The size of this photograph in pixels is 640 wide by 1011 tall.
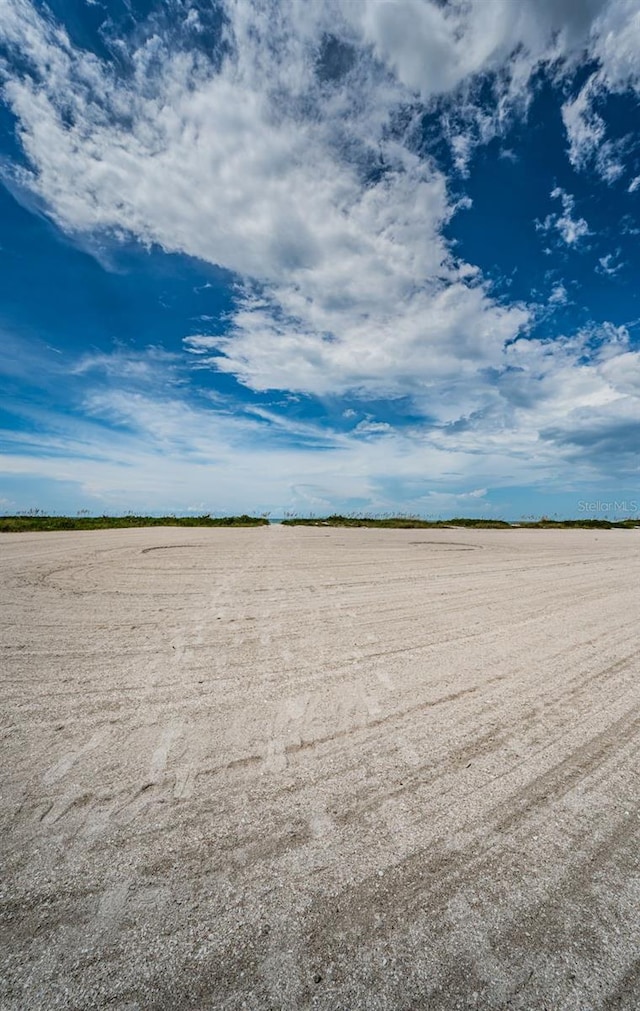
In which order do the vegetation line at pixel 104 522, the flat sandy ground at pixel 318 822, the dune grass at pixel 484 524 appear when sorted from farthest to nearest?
the dune grass at pixel 484 524
the vegetation line at pixel 104 522
the flat sandy ground at pixel 318 822

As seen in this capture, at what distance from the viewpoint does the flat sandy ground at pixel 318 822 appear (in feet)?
5.77

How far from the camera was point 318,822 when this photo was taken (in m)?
2.58

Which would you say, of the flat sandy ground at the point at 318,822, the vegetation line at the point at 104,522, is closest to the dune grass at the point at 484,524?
the vegetation line at the point at 104,522

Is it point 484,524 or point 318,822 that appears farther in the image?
point 484,524

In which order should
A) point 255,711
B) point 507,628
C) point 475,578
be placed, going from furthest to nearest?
point 475,578, point 507,628, point 255,711

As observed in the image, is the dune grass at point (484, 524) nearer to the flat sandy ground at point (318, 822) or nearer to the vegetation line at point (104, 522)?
the vegetation line at point (104, 522)

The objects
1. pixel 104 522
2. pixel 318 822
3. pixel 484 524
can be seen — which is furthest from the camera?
pixel 484 524

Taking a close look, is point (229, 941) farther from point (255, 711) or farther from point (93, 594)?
point (93, 594)

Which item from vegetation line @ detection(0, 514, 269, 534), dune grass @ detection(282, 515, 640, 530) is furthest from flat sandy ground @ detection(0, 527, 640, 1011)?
dune grass @ detection(282, 515, 640, 530)

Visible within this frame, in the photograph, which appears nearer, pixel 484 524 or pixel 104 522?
pixel 104 522

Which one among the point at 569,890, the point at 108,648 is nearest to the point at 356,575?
the point at 108,648

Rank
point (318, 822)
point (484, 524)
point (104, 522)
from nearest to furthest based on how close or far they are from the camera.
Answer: point (318, 822) < point (104, 522) < point (484, 524)

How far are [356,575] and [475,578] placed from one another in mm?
3249

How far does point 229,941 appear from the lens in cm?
185
